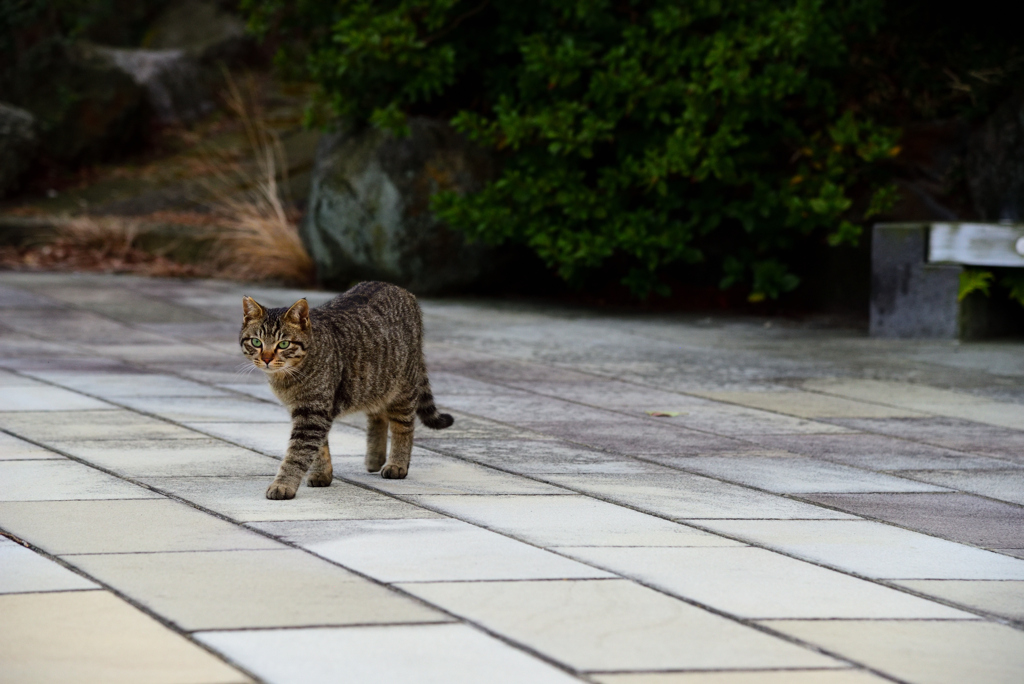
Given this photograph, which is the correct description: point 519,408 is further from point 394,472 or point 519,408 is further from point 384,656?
point 384,656

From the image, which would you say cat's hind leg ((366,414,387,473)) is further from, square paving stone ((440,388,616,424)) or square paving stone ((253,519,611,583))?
square paving stone ((440,388,616,424))

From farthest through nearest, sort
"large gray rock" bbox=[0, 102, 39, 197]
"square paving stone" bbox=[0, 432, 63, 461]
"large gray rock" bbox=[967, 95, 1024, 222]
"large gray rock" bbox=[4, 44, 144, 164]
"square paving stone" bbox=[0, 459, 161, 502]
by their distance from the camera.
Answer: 1. "large gray rock" bbox=[4, 44, 144, 164]
2. "large gray rock" bbox=[0, 102, 39, 197]
3. "large gray rock" bbox=[967, 95, 1024, 222]
4. "square paving stone" bbox=[0, 432, 63, 461]
5. "square paving stone" bbox=[0, 459, 161, 502]

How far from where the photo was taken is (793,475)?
240 inches

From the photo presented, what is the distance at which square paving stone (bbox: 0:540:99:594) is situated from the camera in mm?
4035

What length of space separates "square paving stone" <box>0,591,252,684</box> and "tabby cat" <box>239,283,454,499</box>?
1.56 m

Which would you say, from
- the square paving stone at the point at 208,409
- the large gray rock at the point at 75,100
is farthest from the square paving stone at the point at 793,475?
the large gray rock at the point at 75,100

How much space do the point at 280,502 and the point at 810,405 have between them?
3777 millimetres

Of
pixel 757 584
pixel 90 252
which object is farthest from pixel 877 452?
pixel 90 252

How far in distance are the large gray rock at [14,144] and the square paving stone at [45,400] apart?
10227 millimetres

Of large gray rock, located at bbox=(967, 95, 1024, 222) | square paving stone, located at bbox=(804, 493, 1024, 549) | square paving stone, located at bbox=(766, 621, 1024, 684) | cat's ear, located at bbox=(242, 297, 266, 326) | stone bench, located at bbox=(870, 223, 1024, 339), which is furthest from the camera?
large gray rock, located at bbox=(967, 95, 1024, 222)

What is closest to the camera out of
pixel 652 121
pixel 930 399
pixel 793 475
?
pixel 793 475

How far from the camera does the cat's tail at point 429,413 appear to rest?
6363 mm

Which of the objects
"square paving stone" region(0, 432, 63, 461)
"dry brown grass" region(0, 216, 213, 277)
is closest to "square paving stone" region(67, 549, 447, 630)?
"square paving stone" region(0, 432, 63, 461)

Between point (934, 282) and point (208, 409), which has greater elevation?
point (934, 282)
